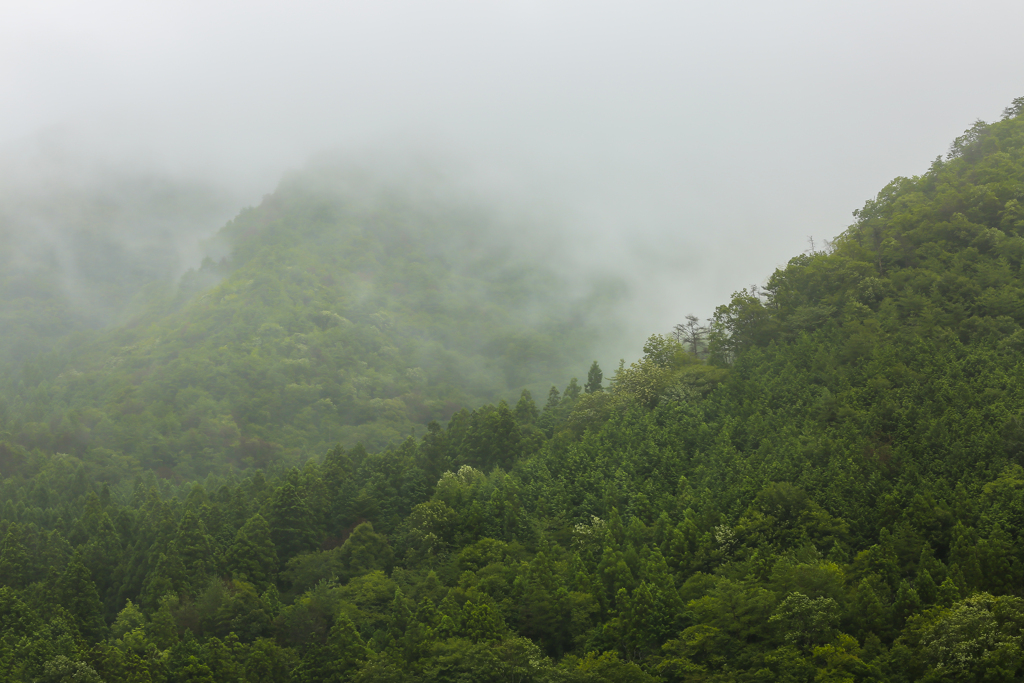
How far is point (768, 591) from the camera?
199 feet

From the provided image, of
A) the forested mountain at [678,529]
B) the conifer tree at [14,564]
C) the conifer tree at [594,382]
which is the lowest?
the forested mountain at [678,529]

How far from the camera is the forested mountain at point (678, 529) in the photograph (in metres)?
60.2

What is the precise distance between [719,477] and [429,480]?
31800mm

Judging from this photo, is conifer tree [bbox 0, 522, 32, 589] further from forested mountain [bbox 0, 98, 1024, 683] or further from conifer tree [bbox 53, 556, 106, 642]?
conifer tree [bbox 53, 556, 106, 642]

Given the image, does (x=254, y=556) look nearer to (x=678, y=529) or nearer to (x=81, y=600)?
(x=81, y=600)

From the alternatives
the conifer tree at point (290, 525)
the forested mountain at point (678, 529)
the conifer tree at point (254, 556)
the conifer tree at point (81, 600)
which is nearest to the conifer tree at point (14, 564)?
the forested mountain at point (678, 529)

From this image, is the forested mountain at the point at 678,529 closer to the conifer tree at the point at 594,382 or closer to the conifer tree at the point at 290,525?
the conifer tree at the point at 290,525

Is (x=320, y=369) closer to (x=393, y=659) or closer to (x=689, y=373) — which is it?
(x=689, y=373)

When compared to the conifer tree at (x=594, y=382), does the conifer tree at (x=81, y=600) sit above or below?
below

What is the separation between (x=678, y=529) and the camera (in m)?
71.1

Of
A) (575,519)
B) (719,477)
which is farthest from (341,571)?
(719,477)

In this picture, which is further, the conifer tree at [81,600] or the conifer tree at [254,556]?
the conifer tree at [254,556]

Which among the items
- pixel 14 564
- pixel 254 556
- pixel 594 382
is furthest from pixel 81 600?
pixel 594 382

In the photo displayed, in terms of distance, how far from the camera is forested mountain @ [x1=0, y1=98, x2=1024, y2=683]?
197 ft
